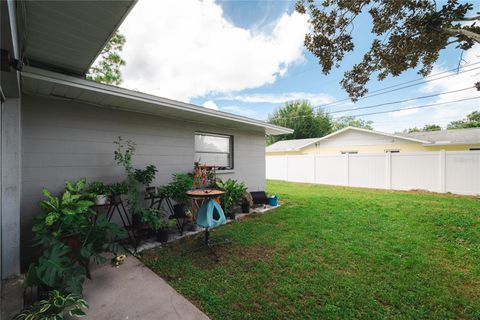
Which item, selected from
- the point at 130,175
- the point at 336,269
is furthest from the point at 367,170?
the point at 130,175

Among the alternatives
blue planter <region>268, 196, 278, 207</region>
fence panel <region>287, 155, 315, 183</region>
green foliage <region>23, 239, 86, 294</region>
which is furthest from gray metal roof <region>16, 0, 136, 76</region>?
fence panel <region>287, 155, 315, 183</region>

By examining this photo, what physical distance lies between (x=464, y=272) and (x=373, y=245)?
3.42ft

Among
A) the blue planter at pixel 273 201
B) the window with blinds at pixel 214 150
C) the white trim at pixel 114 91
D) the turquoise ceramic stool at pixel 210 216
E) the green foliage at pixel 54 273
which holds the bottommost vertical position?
the blue planter at pixel 273 201

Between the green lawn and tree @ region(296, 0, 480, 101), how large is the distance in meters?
2.72

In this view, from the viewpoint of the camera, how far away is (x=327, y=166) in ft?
37.0

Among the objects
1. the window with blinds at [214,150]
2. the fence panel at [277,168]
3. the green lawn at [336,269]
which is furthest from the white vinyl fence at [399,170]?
the window with blinds at [214,150]

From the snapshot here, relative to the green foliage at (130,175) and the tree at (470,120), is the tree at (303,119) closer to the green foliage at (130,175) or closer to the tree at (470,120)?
the tree at (470,120)

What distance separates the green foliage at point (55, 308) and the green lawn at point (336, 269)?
0.97 meters

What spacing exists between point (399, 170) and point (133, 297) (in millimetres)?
10853

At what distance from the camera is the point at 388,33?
131 inches

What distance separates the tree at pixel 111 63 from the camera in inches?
407

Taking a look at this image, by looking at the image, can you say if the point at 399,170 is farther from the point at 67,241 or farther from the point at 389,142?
the point at 67,241

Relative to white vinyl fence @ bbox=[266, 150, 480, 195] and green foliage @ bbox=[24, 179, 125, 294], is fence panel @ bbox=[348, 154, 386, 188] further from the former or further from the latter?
green foliage @ bbox=[24, 179, 125, 294]

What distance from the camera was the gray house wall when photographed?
3.08 meters
